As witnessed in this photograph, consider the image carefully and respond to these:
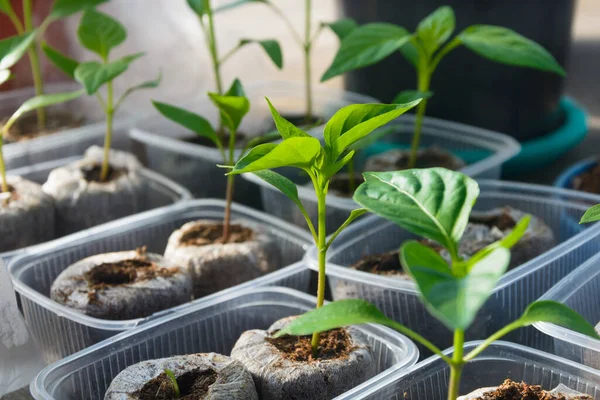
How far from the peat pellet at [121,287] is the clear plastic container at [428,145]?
0.26 m

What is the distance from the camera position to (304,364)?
78 centimetres

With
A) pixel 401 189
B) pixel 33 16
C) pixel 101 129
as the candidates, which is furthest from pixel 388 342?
pixel 33 16

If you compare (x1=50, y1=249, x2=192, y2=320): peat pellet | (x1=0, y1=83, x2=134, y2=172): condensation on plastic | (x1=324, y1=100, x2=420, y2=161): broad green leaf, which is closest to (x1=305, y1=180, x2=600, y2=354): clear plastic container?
(x1=50, y1=249, x2=192, y2=320): peat pellet

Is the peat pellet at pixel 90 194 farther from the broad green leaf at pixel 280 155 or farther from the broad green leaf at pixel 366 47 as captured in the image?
the broad green leaf at pixel 280 155

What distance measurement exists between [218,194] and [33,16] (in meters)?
0.66

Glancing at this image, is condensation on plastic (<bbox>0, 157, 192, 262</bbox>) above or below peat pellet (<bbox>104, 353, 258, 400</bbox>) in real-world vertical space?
above

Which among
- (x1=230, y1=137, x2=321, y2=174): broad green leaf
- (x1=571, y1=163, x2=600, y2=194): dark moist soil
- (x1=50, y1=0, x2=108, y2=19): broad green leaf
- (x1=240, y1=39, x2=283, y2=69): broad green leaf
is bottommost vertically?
(x1=571, y1=163, x2=600, y2=194): dark moist soil

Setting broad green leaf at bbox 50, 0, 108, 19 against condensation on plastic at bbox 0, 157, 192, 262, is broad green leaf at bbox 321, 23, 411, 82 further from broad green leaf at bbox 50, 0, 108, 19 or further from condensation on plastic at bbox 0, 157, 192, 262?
broad green leaf at bbox 50, 0, 108, 19

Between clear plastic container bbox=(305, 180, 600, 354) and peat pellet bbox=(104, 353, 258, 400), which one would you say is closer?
peat pellet bbox=(104, 353, 258, 400)

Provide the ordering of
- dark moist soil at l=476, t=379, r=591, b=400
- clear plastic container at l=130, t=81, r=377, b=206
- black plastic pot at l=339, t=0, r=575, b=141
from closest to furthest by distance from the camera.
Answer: dark moist soil at l=476, t=379, r=591, b=400, clear plastic container at l=130, t=81, r=377, b=206, black plastic pot at l=339, t=0, r=575, b=141

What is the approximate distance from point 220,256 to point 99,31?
1.44 ft

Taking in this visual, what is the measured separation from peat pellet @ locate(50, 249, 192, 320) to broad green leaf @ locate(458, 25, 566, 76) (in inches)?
21.4

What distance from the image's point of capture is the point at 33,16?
171 cm

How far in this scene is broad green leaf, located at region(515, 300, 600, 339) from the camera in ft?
1.78
